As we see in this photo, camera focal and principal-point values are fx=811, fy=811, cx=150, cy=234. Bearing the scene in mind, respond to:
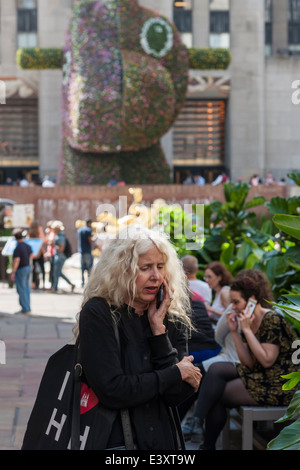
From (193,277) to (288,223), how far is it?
3.65 metres

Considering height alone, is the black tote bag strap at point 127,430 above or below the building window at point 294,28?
below

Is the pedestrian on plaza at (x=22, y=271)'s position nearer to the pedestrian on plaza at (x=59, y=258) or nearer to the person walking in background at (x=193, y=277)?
the pedestrian on plaza at (x=59, y=258)

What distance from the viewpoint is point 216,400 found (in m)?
5.45

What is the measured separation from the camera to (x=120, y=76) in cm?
2200

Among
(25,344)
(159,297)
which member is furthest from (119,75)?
(159,297)

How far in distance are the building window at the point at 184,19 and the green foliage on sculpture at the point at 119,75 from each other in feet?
69.4

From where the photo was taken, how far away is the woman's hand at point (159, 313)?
310cm

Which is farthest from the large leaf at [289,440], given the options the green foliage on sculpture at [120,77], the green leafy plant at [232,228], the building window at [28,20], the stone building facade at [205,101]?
the building window at [28,20]

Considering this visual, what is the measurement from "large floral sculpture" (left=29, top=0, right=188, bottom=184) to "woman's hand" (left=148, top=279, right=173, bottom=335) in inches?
753

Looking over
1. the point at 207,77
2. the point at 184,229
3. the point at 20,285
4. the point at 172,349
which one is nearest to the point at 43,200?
the point at 20,285

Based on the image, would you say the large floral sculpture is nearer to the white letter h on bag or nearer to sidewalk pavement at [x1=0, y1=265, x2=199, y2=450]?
sidewalk pavement at [x1=0, y1=265, x2=199, y2=450]

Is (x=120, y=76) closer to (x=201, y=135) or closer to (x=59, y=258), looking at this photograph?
(x=59, y=258)

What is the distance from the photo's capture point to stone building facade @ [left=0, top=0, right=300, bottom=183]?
37.6 meters
